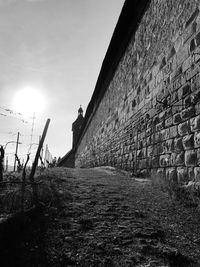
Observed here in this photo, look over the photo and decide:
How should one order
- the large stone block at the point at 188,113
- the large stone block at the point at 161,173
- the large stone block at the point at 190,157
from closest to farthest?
the large stone block at the point at 190,157
the large stone block at the point at 188,113
the large stone block at the point at 161,173

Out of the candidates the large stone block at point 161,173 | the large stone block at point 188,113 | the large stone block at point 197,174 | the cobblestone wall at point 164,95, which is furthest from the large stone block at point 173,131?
the large stone block at point 197,174

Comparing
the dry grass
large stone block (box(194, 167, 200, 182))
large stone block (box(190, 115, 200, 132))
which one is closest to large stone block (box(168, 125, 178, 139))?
large stone block (box(190, 115, 200, 132))

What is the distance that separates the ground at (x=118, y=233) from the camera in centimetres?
172

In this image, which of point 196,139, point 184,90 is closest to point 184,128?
point 196,139

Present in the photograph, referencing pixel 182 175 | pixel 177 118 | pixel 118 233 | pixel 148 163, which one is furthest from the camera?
pixel 148 163

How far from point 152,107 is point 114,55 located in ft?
17.4

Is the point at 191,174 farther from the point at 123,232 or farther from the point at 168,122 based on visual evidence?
the point at 123,232

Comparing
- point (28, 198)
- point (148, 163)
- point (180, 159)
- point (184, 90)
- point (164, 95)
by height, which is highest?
point (164, 95)

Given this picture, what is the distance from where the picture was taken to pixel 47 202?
287 cm

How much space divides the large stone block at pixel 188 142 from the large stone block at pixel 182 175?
0.33 metres

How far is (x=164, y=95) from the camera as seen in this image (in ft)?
14.1

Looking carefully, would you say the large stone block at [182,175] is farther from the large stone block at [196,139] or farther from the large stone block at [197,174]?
the large stone block at [196,139]

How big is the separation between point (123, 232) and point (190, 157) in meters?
1.61

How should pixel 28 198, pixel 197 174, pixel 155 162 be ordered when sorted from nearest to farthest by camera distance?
1. pixel 28 198
2. pixel 197 174
3. pixel 155 162
